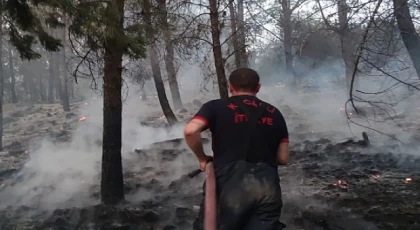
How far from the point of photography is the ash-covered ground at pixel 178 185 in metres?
5.98

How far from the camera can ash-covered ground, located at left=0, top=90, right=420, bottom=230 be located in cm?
598

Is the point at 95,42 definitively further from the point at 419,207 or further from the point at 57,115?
the point at 57,115

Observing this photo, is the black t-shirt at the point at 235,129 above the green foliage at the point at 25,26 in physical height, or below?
below

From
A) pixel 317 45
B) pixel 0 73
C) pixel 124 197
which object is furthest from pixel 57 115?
pixel 124 197

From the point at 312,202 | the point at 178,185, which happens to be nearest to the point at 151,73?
the point at 178,185

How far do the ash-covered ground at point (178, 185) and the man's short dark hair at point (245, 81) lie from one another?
2760 mm

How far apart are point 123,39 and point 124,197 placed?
2959 mm

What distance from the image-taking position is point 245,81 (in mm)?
3414

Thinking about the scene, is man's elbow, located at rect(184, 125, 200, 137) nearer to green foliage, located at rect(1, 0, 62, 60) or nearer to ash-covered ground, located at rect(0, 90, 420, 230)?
ash-covered ground, located at rect(0, 90, 420, 230)

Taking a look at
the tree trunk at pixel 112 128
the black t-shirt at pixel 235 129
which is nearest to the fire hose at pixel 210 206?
the black t-shirt at pixel 235 129

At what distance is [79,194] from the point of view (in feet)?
26.9

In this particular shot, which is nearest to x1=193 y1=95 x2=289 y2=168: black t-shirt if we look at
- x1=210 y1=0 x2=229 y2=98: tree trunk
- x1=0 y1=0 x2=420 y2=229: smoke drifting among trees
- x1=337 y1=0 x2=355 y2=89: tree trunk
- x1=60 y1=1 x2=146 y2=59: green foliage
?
x1=0 y1=0 x2=420 y2=229: smoke drifting among trees

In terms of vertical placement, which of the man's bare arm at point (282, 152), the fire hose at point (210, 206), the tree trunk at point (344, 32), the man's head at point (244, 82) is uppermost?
the tree trunk at point (344, 32)

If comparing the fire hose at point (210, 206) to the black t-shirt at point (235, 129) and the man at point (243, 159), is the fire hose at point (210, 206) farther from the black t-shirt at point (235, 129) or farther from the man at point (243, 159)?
the black t-shirt at point (235, 129)
